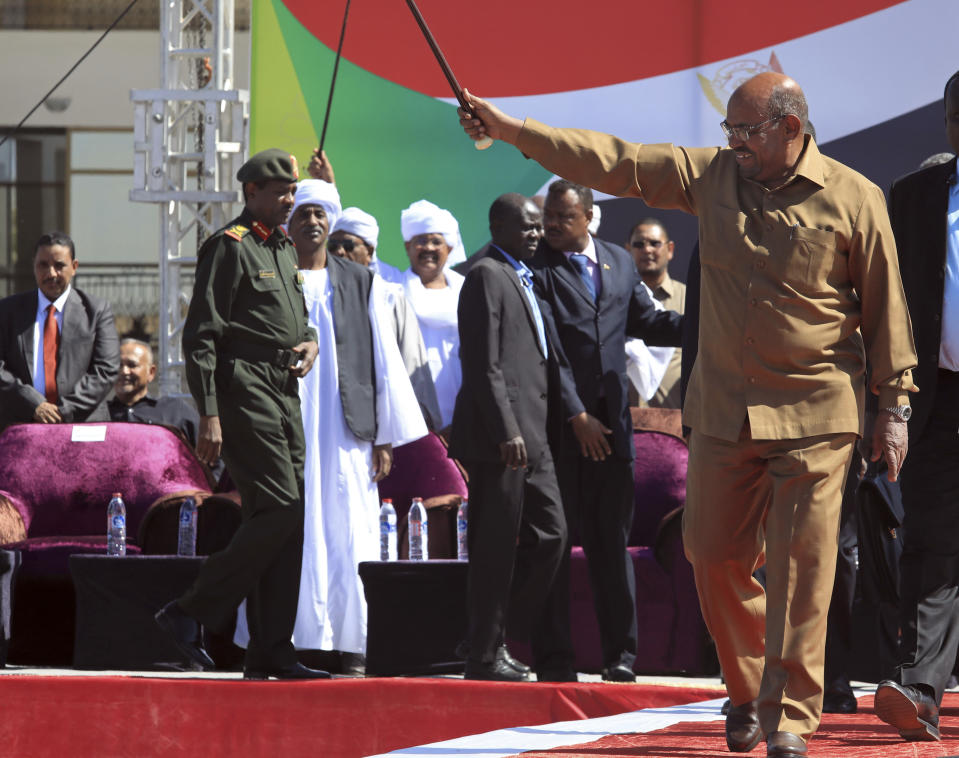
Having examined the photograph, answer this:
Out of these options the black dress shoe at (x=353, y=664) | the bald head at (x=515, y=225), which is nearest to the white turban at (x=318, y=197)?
the bald head at (x=515, y=225)

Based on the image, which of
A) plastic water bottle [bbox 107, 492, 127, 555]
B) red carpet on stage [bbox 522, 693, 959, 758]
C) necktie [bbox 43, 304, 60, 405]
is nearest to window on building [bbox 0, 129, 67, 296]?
necktie [bbox 43, 304, 60, 405]

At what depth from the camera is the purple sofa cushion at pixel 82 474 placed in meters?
7.27

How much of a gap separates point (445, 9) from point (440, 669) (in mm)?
4264

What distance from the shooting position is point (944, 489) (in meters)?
4.38

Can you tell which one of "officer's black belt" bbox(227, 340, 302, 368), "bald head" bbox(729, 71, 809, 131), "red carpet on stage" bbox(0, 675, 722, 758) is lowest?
"red carpet on stage" bbox(0, 675, 722, 758)

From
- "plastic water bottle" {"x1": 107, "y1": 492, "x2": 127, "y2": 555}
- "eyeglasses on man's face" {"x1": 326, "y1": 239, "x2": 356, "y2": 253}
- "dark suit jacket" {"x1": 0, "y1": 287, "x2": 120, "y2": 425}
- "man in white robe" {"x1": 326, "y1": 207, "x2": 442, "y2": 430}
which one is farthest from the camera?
"eyeglasses on man's face" {"x1": 326, "y1": 239, "x2": 356, "y2": 253}

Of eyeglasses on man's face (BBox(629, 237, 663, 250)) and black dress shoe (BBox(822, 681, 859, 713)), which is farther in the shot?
eyeglasses on man's face (BBox(629, 237, 663, 250))

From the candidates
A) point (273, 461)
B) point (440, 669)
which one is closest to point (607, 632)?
point (440, 669)

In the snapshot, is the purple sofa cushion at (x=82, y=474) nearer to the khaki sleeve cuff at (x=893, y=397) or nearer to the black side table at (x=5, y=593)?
the black side table at (x=5, y=593)

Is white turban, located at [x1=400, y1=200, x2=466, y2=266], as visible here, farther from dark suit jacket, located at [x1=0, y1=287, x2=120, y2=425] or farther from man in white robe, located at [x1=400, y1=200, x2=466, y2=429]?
dark suit jacket, located at [x1=0, y1=287, x2=120, y2=425]

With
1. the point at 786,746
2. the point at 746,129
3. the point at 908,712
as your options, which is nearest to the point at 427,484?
the point at 908,712

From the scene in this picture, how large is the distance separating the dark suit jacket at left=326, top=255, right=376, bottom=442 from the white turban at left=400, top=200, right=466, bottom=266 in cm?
161

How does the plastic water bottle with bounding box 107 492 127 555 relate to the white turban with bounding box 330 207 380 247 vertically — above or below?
below

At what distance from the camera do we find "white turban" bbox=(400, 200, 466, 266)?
8148mm
